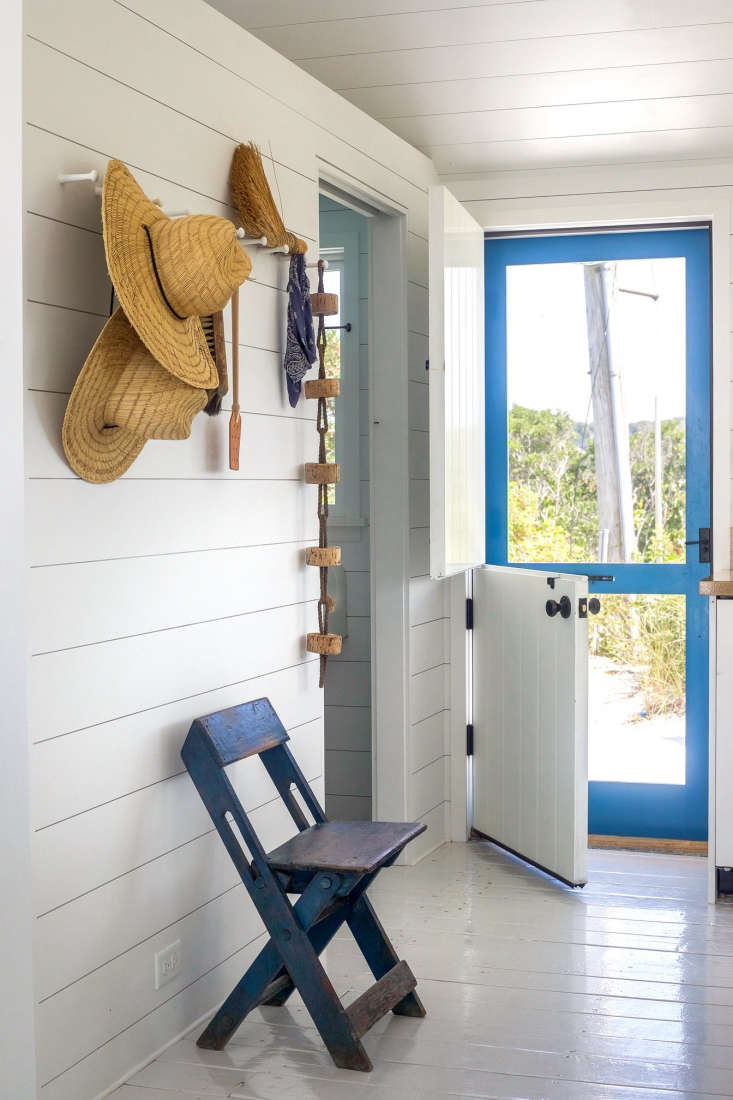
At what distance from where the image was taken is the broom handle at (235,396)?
2408mm

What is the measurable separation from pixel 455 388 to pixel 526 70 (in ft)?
3.06

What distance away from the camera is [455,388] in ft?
11.0

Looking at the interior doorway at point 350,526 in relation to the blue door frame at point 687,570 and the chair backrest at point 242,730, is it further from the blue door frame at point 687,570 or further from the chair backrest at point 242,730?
the chair backrest at point 242,730

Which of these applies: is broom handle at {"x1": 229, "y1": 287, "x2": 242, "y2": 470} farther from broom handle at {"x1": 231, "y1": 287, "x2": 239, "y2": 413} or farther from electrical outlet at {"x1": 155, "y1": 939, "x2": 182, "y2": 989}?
electrical outlet at {"x1": 155, "y1": 939, "x2": 182, "y2": 989}

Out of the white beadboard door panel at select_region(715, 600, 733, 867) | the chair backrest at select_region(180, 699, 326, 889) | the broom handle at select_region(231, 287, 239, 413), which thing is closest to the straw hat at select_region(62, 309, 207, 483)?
the broom handle at select_region(231, 287, 239, 413)

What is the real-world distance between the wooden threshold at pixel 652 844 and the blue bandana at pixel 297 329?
2.11m

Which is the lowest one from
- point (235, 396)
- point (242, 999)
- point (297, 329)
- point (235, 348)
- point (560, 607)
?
point (242, 999)

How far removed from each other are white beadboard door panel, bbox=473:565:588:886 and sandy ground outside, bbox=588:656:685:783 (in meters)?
0.42

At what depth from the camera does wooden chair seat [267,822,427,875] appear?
222 cm

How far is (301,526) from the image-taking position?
291 cm

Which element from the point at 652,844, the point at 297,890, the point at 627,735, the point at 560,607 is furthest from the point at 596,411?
the point at 297,890

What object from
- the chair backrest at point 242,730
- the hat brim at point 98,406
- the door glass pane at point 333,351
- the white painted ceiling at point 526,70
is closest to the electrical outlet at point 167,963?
the chair backrest at point 242,730

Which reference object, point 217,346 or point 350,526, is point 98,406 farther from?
point 350,526

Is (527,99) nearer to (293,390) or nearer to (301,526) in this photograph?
(293,390)
